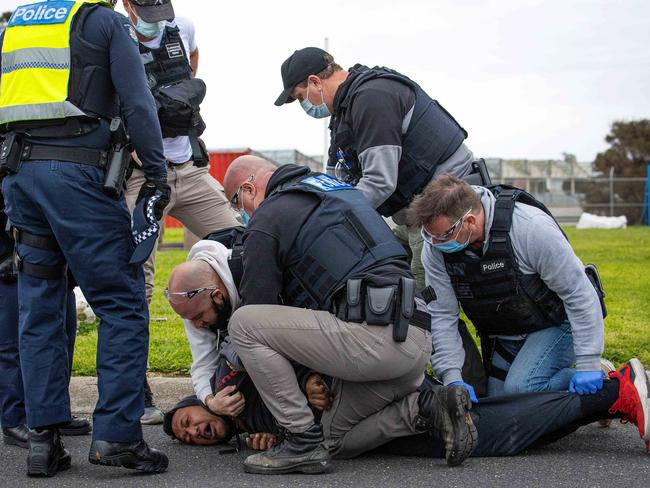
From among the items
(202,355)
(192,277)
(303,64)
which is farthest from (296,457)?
(303,64)

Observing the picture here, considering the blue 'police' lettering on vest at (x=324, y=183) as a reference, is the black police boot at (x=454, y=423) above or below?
below

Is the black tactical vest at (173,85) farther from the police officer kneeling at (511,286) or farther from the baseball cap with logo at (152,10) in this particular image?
the police officer kneeling at (511,286)

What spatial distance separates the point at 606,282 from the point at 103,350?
24.9 ft

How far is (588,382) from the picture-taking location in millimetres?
3926

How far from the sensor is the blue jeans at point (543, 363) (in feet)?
14.1

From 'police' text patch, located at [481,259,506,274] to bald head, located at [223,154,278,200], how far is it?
107 cm

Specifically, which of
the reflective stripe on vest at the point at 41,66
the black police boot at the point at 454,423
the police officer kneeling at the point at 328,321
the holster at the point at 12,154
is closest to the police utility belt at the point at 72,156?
the holster at the point at 12,154

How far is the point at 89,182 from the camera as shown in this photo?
3.68 metres

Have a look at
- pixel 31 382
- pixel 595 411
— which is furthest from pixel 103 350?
pixel 595 411

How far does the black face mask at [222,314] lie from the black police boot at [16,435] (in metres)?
1.01

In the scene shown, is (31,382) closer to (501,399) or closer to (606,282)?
(501,399)

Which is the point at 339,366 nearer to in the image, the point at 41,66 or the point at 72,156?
the point at 72,156

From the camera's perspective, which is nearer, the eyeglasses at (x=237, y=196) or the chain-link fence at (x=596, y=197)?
the eyeglasses at (x=237, y=196)

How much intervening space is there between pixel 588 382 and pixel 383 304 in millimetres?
1023
